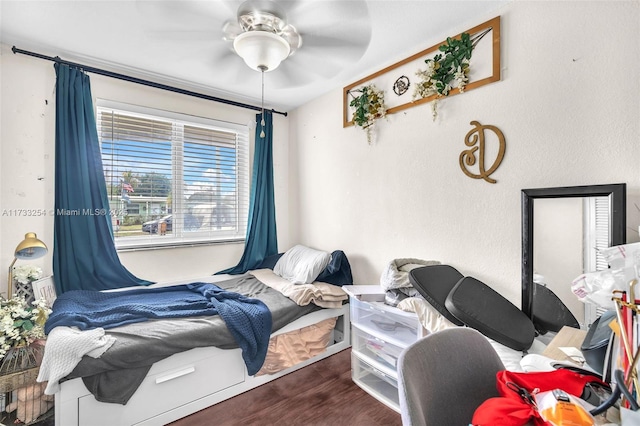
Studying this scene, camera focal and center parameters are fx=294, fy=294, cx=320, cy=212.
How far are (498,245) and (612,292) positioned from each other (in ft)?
3.33

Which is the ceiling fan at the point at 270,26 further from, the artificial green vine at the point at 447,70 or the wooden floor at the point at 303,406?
the wooden floor at the point at 303,406

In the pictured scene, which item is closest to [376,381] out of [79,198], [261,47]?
[261,47]

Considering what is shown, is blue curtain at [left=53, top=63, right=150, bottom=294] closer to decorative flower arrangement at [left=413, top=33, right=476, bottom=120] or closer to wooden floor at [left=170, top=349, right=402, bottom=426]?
wooden floor at [left=170, top=349, right=402, bottom=426]

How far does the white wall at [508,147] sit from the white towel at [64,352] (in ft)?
6.28

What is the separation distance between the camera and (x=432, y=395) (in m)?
0.83

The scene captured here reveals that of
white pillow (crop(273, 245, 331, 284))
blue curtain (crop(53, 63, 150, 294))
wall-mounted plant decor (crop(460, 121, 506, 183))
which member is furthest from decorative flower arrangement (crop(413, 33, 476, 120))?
blue curtain (crop(53, 63, 150, 294))

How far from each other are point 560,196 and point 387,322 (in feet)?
3.98

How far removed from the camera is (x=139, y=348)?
1612mm

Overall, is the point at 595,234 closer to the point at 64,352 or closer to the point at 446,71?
the point at 446,71

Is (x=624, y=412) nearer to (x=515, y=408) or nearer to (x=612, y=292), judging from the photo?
(x=515, y=408)

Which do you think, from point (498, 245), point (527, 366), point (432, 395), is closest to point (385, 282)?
point (498, 245)

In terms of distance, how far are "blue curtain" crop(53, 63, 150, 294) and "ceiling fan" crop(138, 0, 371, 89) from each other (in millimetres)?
1205

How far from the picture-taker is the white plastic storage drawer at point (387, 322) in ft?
5.91

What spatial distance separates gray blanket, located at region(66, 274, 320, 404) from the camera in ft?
4.99
